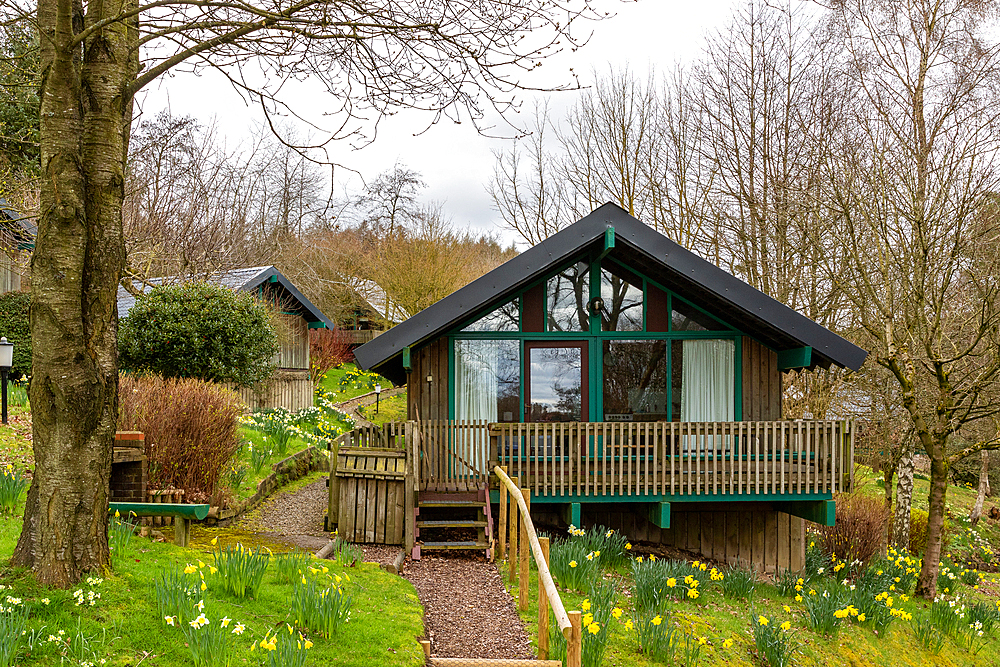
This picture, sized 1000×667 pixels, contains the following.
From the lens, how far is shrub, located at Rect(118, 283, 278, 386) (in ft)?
48.7

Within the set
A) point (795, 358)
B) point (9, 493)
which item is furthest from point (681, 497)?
point (9, 493)

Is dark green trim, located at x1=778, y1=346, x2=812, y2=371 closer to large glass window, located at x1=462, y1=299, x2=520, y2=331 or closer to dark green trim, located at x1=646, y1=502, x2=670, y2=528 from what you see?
dark green trim, located at x1=646, y1=502, x2=670, y2=528

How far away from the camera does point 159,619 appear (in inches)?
191

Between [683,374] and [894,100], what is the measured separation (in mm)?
6112

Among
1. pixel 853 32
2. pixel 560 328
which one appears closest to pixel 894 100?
pixel 853 32

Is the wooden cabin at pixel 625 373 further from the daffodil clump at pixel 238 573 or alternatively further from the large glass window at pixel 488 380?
the daffodil clump at pixel 238 573

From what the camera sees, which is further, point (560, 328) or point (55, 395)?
point (560, 328)

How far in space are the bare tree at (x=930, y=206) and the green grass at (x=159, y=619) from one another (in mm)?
8382

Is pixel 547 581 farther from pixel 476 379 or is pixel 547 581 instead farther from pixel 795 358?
pixel 795 358

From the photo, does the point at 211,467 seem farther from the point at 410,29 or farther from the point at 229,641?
the point at 410,29

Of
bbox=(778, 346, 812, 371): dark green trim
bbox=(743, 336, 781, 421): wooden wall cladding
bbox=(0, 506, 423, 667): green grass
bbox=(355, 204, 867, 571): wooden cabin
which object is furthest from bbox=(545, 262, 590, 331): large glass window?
bbox=(0, 506, 423, 667): green grass

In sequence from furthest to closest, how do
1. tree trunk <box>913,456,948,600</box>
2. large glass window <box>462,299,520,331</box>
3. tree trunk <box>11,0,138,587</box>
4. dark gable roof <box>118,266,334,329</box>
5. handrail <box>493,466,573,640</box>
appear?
dark gable roof <box>118,266,334,329</box>, large glass window <box>462,299,520,331</box>, tree trunk <box>913,456,948,600</box>, tree trunk <box>11,0,138,587</box>, handrail <box>493,466,573,640</box>

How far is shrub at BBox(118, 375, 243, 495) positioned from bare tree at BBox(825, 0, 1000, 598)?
9.69 metres

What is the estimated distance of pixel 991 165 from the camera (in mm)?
10820
